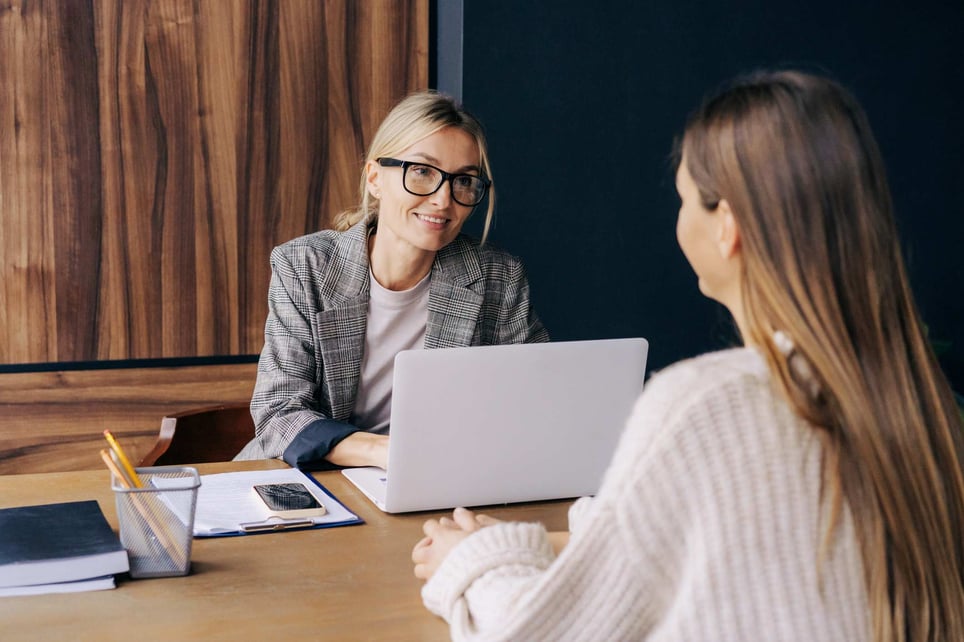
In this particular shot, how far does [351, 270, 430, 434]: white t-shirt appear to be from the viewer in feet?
7.29

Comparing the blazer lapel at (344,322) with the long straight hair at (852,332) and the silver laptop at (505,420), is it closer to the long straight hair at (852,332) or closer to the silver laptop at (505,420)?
the silver laptop at (505,420)

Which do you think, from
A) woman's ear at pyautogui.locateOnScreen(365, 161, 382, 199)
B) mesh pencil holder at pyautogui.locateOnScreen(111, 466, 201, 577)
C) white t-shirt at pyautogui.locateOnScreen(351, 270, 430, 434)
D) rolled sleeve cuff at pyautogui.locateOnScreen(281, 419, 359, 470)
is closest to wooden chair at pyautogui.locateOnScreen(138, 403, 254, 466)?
white t-shirt at pyautogui.locateOnScreen(351, 270, 430, 434)

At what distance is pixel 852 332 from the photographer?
961 millimetres

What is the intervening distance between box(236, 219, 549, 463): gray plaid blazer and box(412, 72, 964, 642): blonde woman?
3.40 feet

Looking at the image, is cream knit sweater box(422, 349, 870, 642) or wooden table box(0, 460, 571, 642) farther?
wooden table box(0, 460, 571, 642)

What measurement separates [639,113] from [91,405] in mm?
1972

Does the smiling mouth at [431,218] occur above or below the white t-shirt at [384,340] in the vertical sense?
above

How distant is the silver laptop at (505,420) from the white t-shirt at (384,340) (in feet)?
1.88

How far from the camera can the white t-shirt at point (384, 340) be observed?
87.4 inches

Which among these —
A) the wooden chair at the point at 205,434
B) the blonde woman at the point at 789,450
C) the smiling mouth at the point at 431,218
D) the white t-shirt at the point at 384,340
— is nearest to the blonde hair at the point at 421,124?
the smiling mouth at the point at 431,218

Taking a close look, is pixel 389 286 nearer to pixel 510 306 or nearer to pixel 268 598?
pixel 510 306

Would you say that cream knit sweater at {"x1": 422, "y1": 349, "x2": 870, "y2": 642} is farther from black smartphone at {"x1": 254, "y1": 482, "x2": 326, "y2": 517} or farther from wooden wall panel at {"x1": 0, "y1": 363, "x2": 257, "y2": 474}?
wooden wall panel at {"x1": 0, "y1": 363, "x2": 257, "y2": 474}

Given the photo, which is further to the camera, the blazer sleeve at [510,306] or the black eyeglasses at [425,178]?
the blazer sleeve at [510,306]

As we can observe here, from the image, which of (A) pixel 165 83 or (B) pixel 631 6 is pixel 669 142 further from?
(A) pixel 165 83
